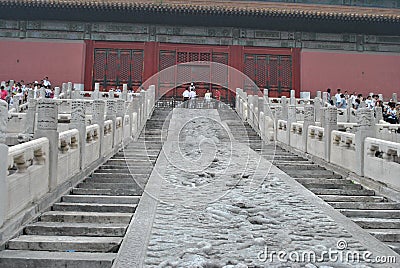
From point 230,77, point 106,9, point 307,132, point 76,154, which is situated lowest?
point 76,154

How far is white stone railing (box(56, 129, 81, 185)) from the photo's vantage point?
21.1ft

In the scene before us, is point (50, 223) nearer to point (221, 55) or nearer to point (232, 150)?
point (232, 150)

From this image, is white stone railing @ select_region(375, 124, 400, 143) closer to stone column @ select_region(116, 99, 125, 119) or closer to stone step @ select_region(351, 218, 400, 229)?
stone step @ select_region(351, 218, 400, 229)

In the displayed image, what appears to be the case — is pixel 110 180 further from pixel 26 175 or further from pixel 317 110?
pixel 317 110

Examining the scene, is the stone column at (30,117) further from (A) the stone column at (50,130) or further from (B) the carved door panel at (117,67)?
(B) the carved door panel at (117,67)

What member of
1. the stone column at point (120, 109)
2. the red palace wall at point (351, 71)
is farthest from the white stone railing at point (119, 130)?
the red palace wall at point (351, 71)

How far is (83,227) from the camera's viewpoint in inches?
193

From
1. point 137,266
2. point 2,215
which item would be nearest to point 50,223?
point 2,215

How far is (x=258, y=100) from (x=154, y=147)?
5315 mm

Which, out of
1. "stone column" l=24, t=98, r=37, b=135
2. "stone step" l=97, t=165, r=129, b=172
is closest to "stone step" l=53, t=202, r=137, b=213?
"stone step" l=97, t=165, r=129, b=172

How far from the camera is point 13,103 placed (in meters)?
15.1

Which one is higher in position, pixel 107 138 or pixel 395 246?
pixel 107 138

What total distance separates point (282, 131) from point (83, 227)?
9.21 metres

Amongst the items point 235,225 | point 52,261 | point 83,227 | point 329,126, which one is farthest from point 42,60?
point 52,261
